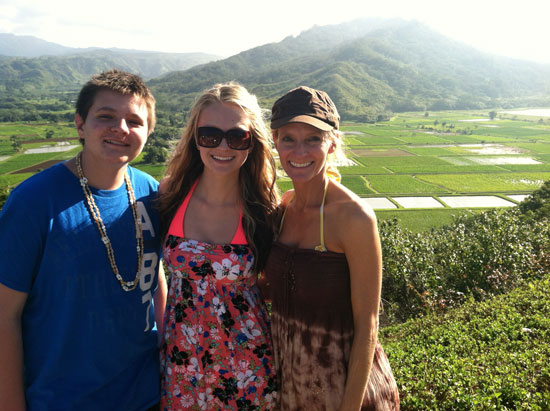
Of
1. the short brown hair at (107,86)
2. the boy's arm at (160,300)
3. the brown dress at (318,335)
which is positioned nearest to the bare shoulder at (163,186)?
the boy's arm at (160,300)

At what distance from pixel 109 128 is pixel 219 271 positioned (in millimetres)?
1258

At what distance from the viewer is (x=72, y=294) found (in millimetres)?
2234

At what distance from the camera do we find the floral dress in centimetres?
269

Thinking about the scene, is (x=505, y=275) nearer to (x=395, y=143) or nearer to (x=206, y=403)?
(x=206, y=403)

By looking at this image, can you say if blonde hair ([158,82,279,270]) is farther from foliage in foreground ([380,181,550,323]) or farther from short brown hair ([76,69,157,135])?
foliage in foreground ([380,181,550,323])

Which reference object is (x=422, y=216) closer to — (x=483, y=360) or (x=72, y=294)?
(x=483, y=360)

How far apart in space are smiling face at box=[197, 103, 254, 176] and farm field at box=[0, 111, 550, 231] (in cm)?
1765

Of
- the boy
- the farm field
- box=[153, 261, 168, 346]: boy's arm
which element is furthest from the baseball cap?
the farm field

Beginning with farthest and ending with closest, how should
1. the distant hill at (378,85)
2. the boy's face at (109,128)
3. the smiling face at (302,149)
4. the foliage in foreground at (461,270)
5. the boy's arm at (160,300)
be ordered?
the distant hill at (378,85)
the foliage in foreground at (461,270)
the boy's arm at (160,300)
the smiling face at (302,149)
the boy's face at (109,128)

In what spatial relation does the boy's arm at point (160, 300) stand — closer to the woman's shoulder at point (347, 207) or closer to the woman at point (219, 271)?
the woman at point (219, 271)

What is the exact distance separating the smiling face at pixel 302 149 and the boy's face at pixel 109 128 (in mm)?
1078

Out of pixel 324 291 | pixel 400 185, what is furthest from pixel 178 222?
pixel 400 185

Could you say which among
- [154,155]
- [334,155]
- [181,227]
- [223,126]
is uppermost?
[223,126]

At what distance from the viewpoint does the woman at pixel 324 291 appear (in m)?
2.47
